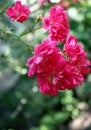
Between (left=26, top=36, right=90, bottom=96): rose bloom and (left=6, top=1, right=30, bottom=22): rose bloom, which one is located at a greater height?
(left=6, top=1, right=30, bottom=22): rose bloom

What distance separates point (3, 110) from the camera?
4.26 metres

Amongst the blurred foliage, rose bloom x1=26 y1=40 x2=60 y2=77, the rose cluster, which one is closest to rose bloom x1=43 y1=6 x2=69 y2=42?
the rose cluster

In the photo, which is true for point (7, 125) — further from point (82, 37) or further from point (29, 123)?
point (82, 37)

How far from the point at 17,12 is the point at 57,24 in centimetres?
17

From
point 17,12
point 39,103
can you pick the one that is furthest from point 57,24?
point 39,103

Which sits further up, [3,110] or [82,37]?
[82,37]

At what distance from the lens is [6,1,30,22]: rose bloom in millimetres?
1567

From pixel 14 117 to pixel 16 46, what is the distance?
3.25ft

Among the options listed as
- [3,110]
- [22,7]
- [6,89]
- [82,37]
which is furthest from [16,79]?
[22,7]

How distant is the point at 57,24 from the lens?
1.51m

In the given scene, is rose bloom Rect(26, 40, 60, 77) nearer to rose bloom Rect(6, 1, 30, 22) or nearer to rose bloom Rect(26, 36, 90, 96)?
rose bloom Rect(26, 36, 90, 96)

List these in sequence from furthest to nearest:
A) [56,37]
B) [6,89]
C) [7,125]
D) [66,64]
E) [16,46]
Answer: [6,89], [7,125], [16,46], [56,37], [66,64]

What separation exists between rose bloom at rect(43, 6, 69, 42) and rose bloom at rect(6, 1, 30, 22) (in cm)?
9

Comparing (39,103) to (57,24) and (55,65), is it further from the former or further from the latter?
(55,65)
